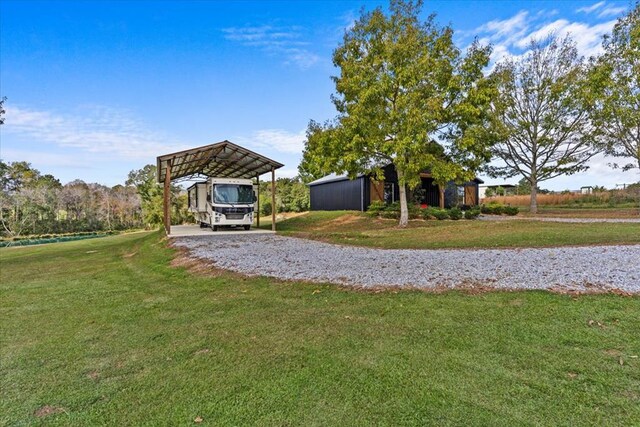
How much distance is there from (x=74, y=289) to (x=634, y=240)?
1290 cm

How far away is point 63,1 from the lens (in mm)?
11602

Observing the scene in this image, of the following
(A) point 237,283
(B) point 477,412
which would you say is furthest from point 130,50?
(B) point 477,412

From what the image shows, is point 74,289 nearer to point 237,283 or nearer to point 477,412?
point 237,283

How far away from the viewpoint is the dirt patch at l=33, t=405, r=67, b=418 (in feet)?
7.53

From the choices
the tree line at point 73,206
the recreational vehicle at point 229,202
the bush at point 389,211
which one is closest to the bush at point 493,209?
the bush at point 389,211

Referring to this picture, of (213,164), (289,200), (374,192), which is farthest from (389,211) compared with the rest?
(289,200)

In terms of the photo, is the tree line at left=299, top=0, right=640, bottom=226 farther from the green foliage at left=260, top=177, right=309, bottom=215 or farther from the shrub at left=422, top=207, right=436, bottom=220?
the green foliage at left=260, top=177, right=309, bottom=215

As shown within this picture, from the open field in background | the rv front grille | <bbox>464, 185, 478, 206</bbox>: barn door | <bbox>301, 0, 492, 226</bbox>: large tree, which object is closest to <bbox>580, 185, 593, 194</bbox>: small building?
the open field in background

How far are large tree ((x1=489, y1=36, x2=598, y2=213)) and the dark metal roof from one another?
48.0 feet

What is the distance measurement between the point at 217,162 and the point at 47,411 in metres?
14.9

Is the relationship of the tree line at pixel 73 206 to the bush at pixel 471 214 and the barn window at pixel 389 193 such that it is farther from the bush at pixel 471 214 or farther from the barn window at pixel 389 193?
the bush at pixel 471 214

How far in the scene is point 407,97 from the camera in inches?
516

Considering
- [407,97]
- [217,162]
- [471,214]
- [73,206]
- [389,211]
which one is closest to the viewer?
[407,97]

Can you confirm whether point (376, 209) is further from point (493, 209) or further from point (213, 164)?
point (213, 164)
